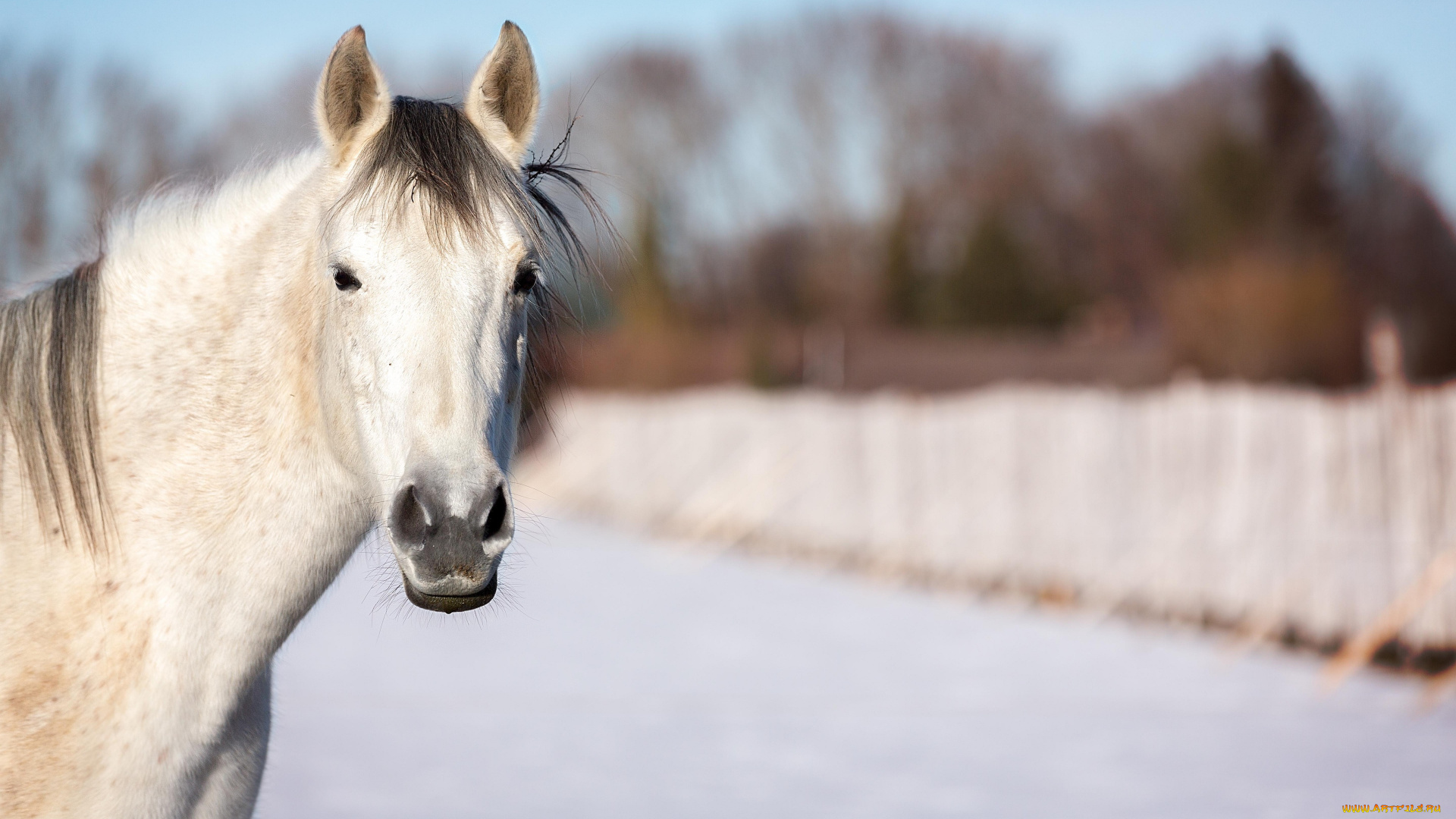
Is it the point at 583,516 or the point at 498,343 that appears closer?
the point at 498,343

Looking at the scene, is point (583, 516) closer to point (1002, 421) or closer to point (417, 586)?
point (1002, 421)

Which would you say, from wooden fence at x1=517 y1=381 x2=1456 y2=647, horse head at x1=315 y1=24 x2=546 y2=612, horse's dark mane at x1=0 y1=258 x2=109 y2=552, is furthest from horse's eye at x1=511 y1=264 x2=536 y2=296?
wooden fence at x1=517 y1=381 x2=1456 y2=647

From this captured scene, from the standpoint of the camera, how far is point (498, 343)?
2.33 m

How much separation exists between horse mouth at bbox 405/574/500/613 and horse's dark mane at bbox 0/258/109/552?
0.74 m

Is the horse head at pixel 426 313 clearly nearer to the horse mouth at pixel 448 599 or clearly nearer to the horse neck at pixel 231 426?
the horse mouth at pixel 448 599

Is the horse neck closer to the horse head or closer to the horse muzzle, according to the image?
→ the horse head

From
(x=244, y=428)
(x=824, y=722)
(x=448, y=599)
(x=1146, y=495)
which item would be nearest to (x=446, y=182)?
(x=244, y=428)

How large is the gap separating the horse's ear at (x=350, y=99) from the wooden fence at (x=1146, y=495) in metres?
6.91

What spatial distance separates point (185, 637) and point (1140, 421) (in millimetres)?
10445

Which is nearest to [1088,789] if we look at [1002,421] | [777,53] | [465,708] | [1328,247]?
[465,708]

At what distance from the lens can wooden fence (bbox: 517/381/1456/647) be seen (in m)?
9.33

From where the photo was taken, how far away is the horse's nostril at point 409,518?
84.2 inches

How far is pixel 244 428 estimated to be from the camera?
2.46 metres

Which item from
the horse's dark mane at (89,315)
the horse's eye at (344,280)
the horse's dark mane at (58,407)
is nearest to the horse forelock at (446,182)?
the horse's dark mane at (89,315)
